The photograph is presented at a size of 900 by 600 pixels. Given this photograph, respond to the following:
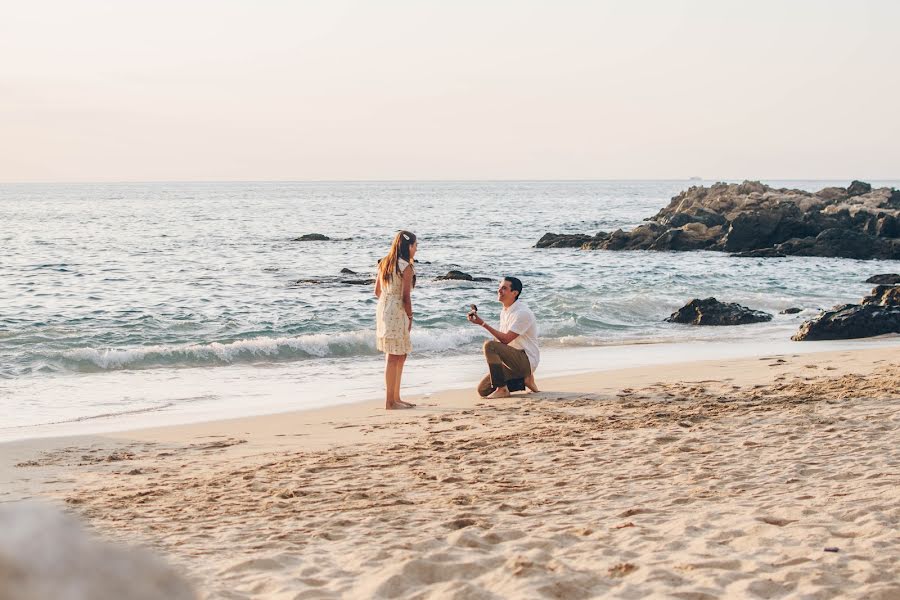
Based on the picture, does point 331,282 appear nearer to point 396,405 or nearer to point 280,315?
point 280,315

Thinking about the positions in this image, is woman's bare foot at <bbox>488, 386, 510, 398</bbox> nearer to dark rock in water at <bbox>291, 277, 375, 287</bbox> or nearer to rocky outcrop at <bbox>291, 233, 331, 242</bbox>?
dark rock in water at <bbox>291, 277, 375, 287</bbox>

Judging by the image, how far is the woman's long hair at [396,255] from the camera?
29.8ft

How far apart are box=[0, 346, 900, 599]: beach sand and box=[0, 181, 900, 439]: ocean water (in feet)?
6.93

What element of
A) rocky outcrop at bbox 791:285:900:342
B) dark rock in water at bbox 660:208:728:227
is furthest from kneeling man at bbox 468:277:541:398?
dark rock in water at bbox 660:208:728:227

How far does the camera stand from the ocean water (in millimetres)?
11133

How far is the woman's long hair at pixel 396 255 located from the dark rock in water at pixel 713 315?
9.67 meters

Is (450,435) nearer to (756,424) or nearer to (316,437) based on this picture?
(316,437)

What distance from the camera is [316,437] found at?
786 cm

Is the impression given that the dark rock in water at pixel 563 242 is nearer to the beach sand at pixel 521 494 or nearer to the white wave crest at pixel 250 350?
the white wave crest at pixel 250 350

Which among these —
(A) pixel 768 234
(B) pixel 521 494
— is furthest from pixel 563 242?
(B) pixel 521 494

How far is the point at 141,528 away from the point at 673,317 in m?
14.4

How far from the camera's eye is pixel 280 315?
18.5 m

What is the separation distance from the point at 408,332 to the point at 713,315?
9587mm

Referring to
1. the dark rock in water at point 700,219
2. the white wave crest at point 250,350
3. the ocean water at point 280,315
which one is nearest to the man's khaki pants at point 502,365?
the ocean water at point 280,315
